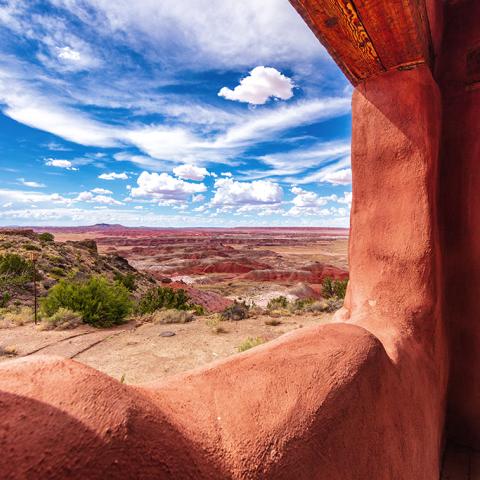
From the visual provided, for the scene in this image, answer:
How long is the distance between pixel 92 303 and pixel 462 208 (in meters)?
8.79

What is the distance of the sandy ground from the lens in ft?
18.7

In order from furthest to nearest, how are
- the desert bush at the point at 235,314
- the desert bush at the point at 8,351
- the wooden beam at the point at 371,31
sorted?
the desert bush at the point at 235,314
the desert bush at the point at 8,351
the wooden beam at the point at 371,31

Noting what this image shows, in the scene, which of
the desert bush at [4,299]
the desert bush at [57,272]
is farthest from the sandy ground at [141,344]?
the desert bush at [57,272]

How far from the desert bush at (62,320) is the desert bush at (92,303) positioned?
0.86 feet

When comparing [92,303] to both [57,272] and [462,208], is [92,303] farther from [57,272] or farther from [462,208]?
[462,208]

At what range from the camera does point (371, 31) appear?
1.99 meters

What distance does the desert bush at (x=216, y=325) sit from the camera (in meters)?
7.90

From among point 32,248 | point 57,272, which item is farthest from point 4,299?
point 32,248

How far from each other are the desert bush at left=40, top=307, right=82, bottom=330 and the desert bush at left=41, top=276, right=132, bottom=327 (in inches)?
10.3

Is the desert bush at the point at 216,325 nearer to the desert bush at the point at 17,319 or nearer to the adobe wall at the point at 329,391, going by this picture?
the desert bush at the point at 17,319

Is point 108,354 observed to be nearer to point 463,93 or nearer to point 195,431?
point 195,431

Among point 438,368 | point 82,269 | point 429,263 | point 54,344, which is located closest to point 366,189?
point 429,263

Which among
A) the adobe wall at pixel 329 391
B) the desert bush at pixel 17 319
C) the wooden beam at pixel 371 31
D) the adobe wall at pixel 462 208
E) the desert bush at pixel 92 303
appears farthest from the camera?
the desert bush at pixel 92 303

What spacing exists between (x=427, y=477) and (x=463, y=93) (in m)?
2.82
